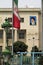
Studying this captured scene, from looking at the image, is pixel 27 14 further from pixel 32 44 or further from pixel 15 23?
pixel 15 23

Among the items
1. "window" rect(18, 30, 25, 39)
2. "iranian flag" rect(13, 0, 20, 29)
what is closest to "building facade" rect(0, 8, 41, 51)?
"window" rect(18, 30, 25, 39)

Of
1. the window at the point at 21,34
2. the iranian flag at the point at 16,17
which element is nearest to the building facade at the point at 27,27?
the window at the point at 21,34

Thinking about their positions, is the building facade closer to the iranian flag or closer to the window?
the window

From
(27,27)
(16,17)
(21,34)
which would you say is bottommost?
(21,34)

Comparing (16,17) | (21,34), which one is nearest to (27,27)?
(21,34)

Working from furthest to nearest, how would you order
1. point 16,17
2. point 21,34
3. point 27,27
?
1. point 21,34
2. point 27,27
3. point 16,17

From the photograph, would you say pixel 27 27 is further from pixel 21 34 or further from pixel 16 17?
pixel 16 17

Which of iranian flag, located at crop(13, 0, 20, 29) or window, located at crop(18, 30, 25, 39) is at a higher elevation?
iranian flag, located at crop(13, 0, 20, 29)

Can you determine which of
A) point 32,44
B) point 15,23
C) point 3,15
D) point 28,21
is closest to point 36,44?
point 32,44

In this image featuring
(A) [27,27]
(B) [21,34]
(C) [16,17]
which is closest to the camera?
(C) [16,17]

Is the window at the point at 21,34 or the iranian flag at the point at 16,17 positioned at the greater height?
the iranian flag at the point at 16,17

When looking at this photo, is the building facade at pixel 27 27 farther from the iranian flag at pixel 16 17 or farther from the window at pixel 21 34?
the iranian flag at pixel 16 17

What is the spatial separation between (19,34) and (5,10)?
4.53 m

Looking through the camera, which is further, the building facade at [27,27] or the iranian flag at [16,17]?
the building facade at [27,27]
